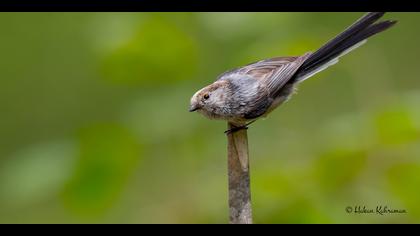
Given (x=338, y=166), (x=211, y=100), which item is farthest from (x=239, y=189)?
(x=338, y=166)

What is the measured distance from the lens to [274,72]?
4.33m

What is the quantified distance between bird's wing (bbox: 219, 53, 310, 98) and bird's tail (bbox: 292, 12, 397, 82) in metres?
0.07

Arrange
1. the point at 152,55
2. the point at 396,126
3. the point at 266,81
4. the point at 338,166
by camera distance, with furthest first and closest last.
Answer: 1. the point at 152,55
2. the point at 338,166
3. the point at 396,126
4. the point at 266,81

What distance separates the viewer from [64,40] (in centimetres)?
758

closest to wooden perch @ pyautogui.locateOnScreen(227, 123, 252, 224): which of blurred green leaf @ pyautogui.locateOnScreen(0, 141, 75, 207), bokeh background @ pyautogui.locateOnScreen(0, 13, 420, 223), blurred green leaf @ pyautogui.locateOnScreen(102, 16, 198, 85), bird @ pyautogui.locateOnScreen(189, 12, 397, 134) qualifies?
bird @ pyautogui.locateOnScreen(189, 12, 397, 134)

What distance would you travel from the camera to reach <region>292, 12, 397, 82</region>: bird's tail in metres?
4.07

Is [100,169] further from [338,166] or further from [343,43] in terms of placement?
[343,43]

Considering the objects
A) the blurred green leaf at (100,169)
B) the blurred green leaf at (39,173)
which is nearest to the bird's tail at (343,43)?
the blurred green leaf at (100,169)

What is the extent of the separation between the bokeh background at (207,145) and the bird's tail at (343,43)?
2.08 ft

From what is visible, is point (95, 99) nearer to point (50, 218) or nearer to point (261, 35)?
point (50, 218)

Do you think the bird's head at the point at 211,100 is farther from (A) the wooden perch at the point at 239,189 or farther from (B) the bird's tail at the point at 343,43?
(A) the wooden perch at the point at 239,189

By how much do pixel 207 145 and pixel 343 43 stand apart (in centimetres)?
139

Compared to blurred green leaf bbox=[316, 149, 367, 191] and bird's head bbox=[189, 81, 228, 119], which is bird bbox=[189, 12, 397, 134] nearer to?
bird's head bbox=[189, 81, 228, 119]

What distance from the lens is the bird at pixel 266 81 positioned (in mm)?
4117
